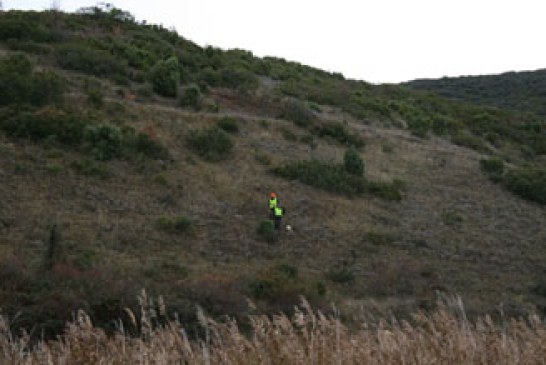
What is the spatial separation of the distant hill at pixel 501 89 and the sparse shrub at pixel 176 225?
1874 inches

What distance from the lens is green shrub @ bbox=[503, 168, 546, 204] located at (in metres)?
25.9

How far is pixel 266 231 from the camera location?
1675 cm

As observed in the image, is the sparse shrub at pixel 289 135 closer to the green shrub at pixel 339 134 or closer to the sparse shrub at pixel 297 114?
the sparse shrub at pixel 297 114

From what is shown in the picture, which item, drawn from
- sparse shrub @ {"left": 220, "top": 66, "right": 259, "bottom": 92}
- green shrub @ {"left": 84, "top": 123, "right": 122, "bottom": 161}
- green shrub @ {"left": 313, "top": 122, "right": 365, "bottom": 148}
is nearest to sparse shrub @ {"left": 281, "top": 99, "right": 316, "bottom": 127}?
green shrub @ {"left": 313, "top": 122, "right": 365, "bottom": 148}

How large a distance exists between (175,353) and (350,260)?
12.9 m

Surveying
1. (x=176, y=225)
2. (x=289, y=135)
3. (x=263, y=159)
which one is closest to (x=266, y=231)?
(x=176, y=225)

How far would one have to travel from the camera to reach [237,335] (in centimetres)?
380

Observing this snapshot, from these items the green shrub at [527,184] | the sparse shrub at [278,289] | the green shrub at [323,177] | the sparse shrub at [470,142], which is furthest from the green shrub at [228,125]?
the sparse shrub at [470,142]

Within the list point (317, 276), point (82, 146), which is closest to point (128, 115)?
point (82, 146)

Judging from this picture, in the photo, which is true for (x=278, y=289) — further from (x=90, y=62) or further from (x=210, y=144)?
(x=90, y=62)

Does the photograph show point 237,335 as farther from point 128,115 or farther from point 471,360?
point 128,115

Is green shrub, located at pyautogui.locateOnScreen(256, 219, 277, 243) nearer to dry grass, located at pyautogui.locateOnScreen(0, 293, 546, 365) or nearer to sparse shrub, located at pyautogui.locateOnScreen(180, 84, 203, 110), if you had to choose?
sparse shrub, located at pyautogui.locateOnScreen(180, 84, 203, 110)

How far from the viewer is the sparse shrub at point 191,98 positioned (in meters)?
26.4

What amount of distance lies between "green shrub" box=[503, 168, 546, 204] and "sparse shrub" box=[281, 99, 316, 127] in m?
10.6
